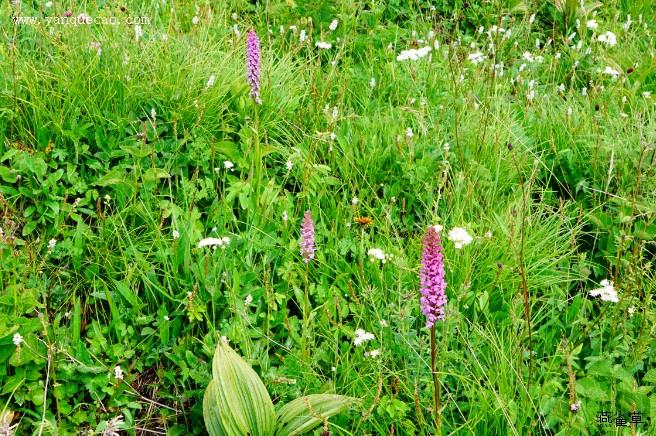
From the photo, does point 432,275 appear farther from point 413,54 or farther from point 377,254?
point 413,54

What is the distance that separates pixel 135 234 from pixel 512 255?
1.60 metres

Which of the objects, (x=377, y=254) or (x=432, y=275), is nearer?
(x=432, y=275)

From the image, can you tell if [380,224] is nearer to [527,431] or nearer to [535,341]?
[535,341]

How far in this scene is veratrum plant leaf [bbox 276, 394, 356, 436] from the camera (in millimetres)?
2350

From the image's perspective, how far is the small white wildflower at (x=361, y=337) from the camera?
8.39 ft

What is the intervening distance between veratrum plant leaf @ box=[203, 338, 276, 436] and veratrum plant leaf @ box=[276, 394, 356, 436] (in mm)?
49

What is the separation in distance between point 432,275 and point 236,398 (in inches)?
36.1

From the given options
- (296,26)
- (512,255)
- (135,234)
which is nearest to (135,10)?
(296,26)

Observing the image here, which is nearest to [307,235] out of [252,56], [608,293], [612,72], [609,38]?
[252,56]

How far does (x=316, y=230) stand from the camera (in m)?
3.15

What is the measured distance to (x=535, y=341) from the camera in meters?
2.80

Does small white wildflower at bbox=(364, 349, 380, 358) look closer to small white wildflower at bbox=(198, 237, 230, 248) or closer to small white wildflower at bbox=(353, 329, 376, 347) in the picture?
small white wildflower at bbox=(353, 329, 376, 347)

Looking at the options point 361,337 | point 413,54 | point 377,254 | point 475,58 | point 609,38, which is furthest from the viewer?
point 609,38

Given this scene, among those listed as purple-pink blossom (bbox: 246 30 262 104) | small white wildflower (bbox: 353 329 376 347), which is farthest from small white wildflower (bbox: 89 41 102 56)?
small white wildflower (bbox: 353 329 376 347)
